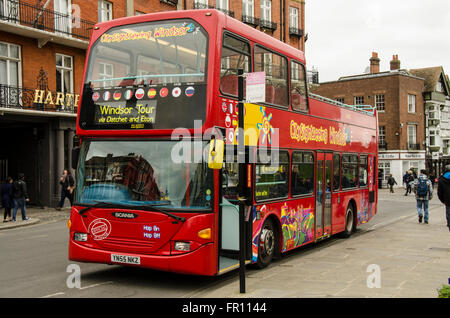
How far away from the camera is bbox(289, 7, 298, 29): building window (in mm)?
39219

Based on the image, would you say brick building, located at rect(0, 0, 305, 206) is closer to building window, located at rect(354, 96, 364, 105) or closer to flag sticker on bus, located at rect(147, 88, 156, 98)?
flag sticker on bus, located at rect(147, 88, 156, 98)

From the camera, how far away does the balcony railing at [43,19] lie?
21.9 meters

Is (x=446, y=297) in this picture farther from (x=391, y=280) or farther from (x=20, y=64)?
(x=20, y=64)

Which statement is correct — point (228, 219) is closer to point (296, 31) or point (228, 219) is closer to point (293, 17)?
point (296, 31)

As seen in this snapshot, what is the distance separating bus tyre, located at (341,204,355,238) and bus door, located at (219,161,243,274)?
666 cm

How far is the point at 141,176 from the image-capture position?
310 inches

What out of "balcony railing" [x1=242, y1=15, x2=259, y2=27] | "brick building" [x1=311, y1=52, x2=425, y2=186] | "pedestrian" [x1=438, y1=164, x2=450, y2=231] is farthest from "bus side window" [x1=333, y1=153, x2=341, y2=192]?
"brick building" [x1=311, y1=52, x2=425, y2=186]

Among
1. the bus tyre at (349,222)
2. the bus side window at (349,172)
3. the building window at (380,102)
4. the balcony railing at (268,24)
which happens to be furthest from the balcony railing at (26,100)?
the building window at (380,102)

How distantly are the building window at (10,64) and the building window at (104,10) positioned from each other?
5.14 m

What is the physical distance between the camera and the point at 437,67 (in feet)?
198

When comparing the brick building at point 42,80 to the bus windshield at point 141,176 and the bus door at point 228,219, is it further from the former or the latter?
the bus door at point 228,219

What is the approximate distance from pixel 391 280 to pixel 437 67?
58122mm

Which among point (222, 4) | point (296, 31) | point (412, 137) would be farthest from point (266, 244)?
point (412, 137)

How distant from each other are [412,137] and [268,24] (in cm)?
2711
